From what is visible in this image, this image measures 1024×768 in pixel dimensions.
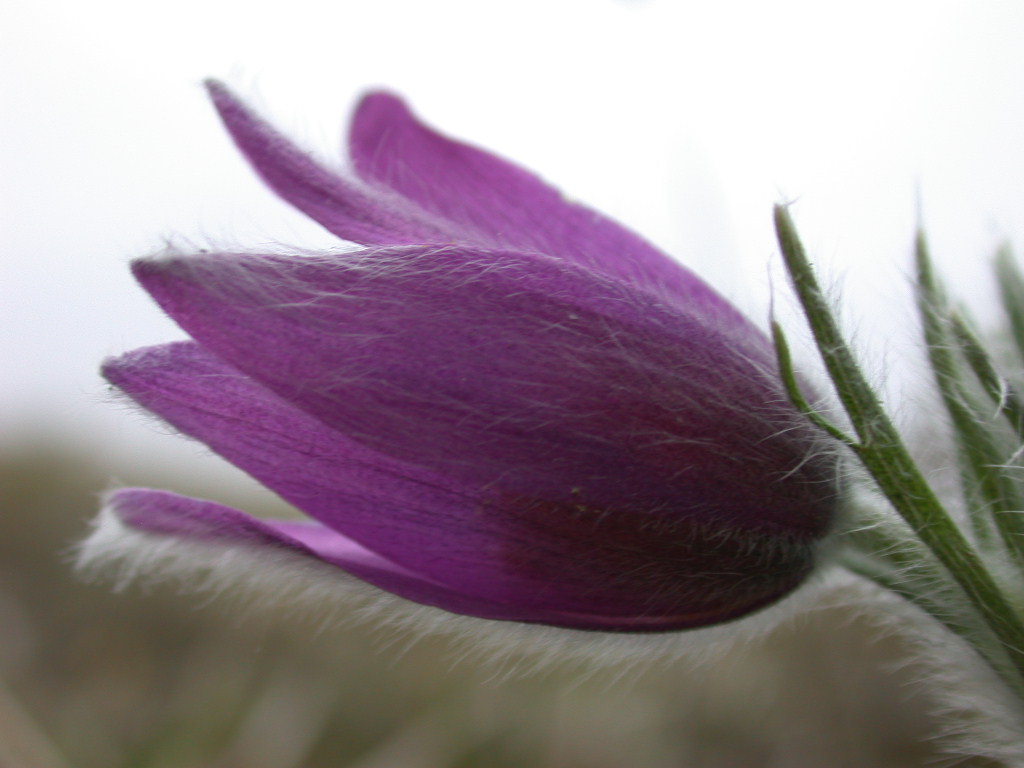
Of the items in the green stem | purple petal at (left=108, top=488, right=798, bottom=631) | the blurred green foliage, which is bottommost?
the blurred green foliage

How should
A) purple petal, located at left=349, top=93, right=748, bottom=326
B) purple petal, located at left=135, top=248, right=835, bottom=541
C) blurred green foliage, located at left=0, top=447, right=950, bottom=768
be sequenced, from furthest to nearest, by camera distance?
blurred green foliage, located at left=0, top=447, right=950, bottom=768 → purple petal, located at left=349, top=93, right=748, bottom=326 → purple petal, located at left=135, top=248, right=835, bottom=541

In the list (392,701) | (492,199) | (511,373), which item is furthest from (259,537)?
(392,701)

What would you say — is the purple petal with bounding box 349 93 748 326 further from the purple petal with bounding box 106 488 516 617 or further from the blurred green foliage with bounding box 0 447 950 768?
the blurred green foliage with bounding box 0 447 950 768

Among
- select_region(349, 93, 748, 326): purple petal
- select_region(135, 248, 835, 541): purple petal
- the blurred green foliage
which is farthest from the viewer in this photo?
the blurred green foliage

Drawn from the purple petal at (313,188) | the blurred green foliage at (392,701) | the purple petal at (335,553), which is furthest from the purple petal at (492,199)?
the blurred green foliage at (392,701)

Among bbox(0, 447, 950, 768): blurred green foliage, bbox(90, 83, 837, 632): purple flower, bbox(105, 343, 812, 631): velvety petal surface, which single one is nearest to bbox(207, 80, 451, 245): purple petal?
bbox(90, 83, 837, 632): purple flower

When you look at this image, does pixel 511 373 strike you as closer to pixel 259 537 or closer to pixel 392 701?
pixel 259 537
